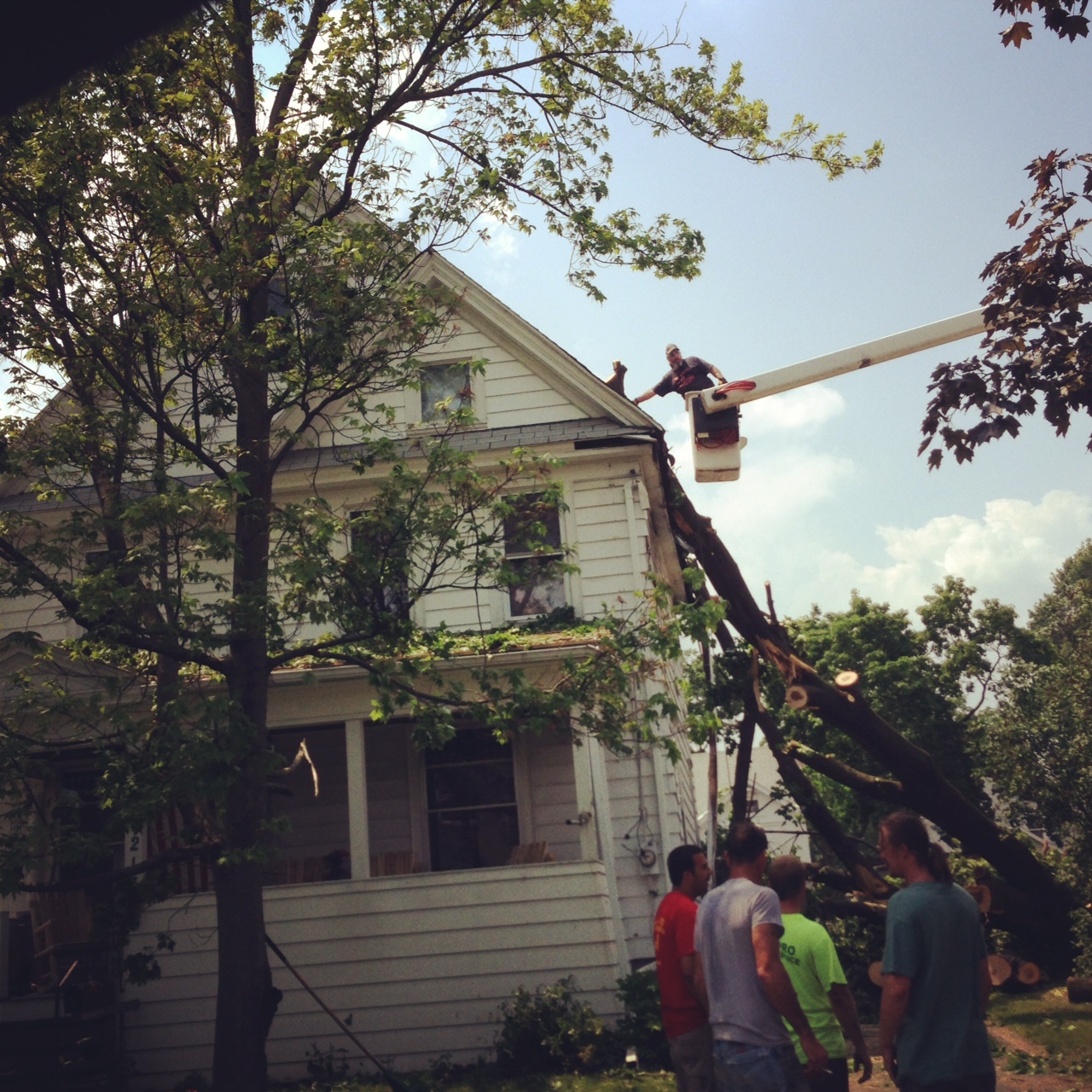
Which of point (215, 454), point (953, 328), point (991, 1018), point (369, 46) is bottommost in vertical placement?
point (991, 1018)

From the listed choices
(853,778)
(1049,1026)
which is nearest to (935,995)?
(1049,1026)

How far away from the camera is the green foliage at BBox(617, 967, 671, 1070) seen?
10.1m

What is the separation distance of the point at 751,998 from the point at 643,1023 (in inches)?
242

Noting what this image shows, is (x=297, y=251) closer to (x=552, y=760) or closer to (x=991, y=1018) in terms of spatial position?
(x=552, y=760)

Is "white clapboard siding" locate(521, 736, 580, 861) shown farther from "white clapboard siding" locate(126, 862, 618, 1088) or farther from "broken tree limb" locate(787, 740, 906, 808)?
"broken tree limb" locate(787, 740, 906, 808)

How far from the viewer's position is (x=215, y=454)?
10.3 meters

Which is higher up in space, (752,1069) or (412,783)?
(412,783)

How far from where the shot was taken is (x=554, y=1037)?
34.2ft

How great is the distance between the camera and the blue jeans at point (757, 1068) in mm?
4555

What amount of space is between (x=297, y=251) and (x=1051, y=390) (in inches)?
235

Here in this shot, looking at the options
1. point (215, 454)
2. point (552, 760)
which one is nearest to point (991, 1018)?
point (552, 760)

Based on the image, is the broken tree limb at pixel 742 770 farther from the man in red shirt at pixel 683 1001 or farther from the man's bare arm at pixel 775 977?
the man's bare arm at pixel 775 977

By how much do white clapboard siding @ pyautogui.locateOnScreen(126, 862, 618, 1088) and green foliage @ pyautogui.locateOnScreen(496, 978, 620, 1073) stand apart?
45cm

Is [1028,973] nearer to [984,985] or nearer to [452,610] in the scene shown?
[452,610]
